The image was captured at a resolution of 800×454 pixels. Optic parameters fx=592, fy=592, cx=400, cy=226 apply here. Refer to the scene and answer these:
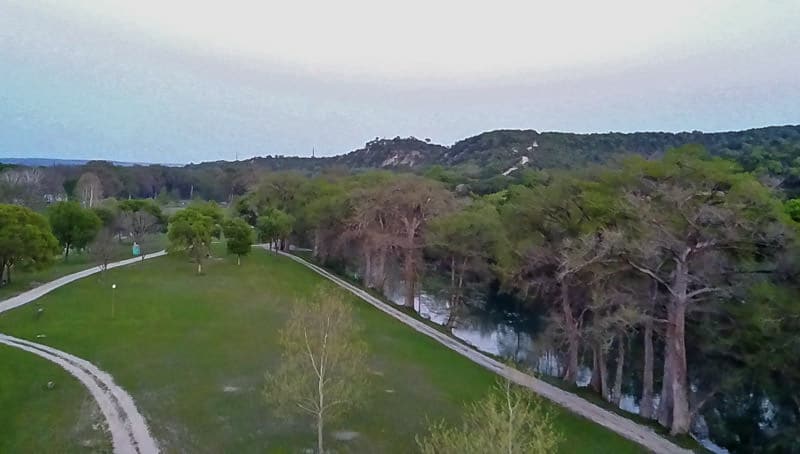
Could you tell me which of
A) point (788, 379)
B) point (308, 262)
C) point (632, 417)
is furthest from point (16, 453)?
point (308, 262)

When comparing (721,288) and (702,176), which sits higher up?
(702,176)

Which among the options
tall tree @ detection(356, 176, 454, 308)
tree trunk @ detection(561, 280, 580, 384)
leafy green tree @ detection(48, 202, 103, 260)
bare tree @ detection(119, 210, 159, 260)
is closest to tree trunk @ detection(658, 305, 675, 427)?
tree trunk @ detection(561, 280, 580, 384)

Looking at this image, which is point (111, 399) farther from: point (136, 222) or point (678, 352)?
point (136, 222)

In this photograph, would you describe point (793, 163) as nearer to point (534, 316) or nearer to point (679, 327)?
point (534, 316)

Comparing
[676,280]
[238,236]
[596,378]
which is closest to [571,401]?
[596,378]

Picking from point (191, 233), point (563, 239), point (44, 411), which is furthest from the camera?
point (191, 233)

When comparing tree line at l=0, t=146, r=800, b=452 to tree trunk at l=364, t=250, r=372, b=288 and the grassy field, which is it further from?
tree trunk at l=364, t=250, r=372, b=288
